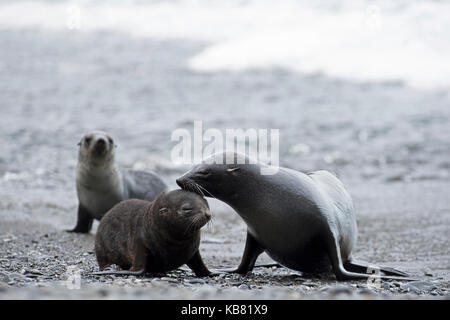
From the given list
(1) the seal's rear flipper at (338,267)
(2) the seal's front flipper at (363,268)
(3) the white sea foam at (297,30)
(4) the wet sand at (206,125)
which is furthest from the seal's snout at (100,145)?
(3) the white sea foam at (297,30)

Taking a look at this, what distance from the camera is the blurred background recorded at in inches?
468

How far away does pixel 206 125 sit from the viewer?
16594mm

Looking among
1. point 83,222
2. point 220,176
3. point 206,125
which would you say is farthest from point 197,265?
point 206,125

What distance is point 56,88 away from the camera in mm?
21188

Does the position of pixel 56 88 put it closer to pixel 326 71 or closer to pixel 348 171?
pixel 326 71

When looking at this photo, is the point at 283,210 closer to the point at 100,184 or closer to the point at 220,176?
the point at 220,176

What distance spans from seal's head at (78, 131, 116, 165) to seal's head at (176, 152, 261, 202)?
132 inches

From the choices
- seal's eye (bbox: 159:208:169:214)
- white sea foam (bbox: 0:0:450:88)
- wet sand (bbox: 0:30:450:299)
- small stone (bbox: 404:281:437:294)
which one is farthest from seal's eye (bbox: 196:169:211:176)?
white sea foam (bbox: 0:0:450:88)

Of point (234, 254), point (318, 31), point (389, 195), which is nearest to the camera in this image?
point (234, 254)

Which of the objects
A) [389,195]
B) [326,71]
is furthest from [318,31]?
[389,195]

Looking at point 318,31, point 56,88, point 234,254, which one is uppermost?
point 318,31
